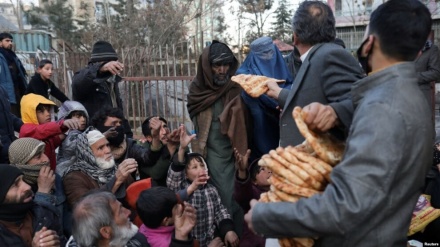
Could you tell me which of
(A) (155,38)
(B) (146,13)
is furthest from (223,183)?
(B) (146,13)

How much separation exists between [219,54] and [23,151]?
5.65ft

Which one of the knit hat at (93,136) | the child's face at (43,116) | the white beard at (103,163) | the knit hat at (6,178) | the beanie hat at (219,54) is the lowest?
the white beard at (103,163)

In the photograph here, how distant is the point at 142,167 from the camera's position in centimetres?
405

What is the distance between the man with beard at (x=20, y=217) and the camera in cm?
270

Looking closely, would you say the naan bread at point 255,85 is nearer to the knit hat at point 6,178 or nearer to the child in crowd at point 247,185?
the child in crowd at point 247,185

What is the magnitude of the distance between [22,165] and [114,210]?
961 millimetres

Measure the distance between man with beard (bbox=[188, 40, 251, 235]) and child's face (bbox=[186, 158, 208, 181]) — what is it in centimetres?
19

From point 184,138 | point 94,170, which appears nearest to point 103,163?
point 94,170

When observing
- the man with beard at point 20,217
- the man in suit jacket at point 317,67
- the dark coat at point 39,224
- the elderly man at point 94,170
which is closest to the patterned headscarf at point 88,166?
the elderly man at point 94,170

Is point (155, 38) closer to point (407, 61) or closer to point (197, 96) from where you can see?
point (197, 96)

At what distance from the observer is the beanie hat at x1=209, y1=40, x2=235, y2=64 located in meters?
3.72

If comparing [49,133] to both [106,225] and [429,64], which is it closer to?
[106,225]

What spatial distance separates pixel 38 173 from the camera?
3.28 metres

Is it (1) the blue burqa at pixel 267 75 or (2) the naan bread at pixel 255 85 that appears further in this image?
(1) the blue burqa at pixel 267 75
